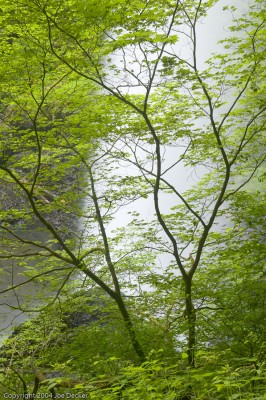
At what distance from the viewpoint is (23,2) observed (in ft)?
12.6

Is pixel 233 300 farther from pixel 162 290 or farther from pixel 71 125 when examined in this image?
pixel 71 125

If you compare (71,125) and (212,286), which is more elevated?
(71,125)

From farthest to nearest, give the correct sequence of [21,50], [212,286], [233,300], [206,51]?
[206,51] → [212,286] → [233,300] → [21,50]

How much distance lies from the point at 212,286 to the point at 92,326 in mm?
1269

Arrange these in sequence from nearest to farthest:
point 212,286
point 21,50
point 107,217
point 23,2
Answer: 1. point 23,2
2. point 21,50
3. point 212,286
4. point 107,217

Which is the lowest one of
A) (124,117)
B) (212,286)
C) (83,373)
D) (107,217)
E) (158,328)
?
(83,373)

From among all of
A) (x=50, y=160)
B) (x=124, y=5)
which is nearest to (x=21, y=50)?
(x=124, y=5)

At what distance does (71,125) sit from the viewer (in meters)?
5.24

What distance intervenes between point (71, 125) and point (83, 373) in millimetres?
2422

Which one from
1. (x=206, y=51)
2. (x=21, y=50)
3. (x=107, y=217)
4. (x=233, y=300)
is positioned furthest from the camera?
(x=206, y=51)

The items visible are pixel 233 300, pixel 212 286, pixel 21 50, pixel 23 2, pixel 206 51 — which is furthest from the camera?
pixel 206 51

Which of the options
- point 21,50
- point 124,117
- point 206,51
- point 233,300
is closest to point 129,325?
point 233,300

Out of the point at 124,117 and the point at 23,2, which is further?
the point at 124,117

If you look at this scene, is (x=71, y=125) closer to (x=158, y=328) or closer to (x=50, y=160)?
(x=50, y=160)
